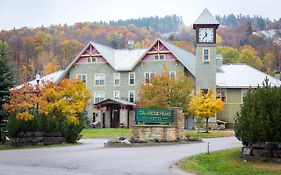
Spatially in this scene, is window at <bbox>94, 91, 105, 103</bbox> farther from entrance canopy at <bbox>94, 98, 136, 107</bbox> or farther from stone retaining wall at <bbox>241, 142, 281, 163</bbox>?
stone retaining wall at <bbox>241, 142, 281, 163</bbox>

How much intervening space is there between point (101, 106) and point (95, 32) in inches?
3512

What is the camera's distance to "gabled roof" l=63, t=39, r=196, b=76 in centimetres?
5869

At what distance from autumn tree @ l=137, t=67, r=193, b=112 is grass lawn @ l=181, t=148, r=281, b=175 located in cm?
2119

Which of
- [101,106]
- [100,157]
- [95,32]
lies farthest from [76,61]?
[95,32]

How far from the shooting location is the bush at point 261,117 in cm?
1764

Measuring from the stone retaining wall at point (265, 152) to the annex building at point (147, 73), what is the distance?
36990 millimetres

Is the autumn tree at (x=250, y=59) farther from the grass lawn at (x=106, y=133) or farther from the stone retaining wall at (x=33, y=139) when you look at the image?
the stone retaining wall at (x=33, y=139)

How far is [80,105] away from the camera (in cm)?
3184

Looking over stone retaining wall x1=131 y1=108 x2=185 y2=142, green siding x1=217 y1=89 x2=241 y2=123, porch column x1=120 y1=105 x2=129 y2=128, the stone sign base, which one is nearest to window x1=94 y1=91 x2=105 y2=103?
porch column x1=120 y1=105 x2=129 y2=128

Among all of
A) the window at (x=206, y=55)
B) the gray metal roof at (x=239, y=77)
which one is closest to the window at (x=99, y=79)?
the window at (x=206, y=55)

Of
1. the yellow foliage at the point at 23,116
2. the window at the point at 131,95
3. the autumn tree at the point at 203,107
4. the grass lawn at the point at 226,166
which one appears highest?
the window at the point at 131,95

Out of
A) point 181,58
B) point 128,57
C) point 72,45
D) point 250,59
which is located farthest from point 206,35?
point 72,45

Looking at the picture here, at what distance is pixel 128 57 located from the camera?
63469mm

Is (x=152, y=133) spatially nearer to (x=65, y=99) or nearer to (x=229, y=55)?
(x=65, y=99)
